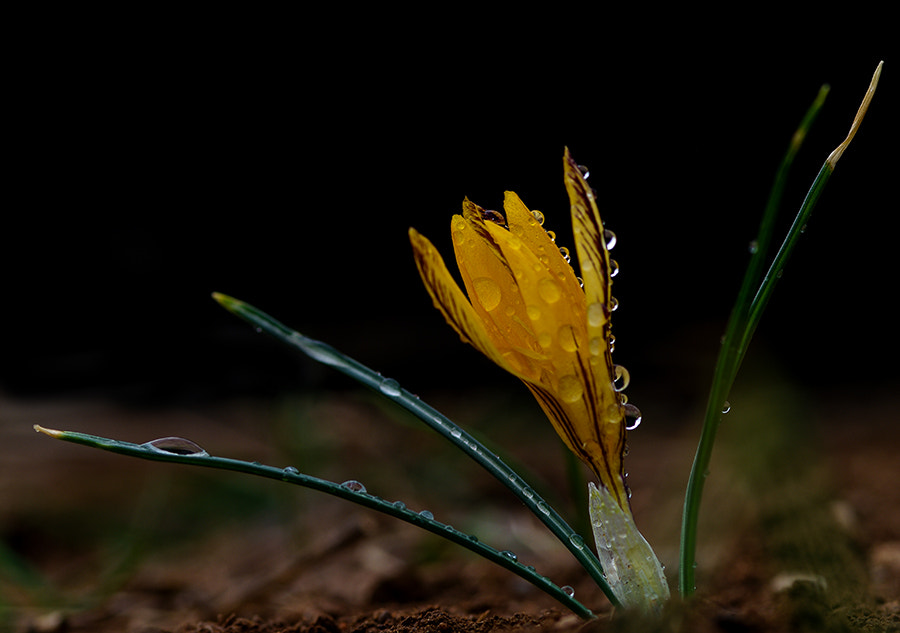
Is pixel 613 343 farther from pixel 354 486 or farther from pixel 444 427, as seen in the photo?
pixel 354 486

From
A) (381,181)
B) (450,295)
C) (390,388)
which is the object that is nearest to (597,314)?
(450,295)

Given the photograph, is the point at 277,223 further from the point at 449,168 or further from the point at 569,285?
the point at 569,285

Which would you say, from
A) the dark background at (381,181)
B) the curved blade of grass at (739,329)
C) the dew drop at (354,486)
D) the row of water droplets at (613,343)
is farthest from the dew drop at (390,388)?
the dark background at (381,181)

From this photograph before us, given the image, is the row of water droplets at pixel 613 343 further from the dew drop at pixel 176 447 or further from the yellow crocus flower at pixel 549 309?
the dew drop at pixel 176 447

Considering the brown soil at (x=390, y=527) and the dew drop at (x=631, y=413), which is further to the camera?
the brown soil at (x=390, y=527)

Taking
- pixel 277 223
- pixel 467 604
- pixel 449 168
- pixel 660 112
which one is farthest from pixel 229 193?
pixel 467 604

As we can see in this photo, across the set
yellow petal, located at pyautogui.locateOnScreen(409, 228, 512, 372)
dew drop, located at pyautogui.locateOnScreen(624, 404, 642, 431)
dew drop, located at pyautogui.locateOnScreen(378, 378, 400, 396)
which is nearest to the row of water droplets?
dew drop, located at pyautogui.locateOnScreen(624, 404, 642, 431)
